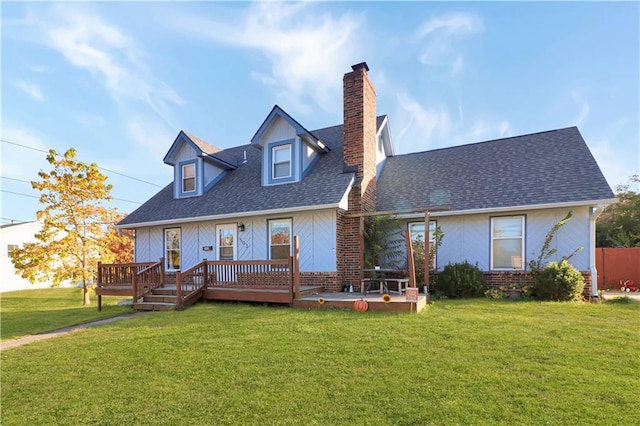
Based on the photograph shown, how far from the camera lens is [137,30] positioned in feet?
35.5

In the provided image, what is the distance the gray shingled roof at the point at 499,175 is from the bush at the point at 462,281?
2034mm

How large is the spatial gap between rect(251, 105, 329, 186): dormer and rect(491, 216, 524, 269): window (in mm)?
6842

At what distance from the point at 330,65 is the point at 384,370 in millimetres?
12121

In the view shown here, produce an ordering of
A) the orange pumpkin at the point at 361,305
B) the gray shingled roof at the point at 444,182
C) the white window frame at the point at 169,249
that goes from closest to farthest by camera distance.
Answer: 1. the orange pumpkin at the point at 361,305
2. the gray shingled roof at the point at 444,182
3. the white window frame at the point at 169,249

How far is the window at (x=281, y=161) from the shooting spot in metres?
12.5

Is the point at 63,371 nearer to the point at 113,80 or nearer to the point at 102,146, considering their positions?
the point at 113,80

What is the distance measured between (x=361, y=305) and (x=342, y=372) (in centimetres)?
356

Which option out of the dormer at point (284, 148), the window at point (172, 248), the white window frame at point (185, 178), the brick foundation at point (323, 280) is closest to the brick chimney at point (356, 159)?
the brick foundation at point (323, 280)

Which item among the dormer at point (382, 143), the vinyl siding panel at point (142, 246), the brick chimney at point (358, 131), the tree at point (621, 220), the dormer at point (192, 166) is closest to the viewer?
the brick chimney at point (358, 131)

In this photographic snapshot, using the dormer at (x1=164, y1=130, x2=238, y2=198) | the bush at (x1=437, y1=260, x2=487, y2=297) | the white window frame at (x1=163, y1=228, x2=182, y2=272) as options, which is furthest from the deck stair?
the bush at (x1=437, y1=260, x2=487, y2=297)

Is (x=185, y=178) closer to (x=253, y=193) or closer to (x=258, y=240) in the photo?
(x=253, y=193)

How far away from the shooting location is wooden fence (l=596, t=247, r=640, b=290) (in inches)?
536

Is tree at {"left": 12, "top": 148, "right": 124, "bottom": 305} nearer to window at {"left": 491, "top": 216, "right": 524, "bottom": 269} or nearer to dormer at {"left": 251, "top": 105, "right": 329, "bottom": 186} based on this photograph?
dormer at {"left": 251, "top": 105, "right": 329, "bottom": 186}

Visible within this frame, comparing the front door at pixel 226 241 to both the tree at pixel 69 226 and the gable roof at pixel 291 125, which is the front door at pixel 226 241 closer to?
the gable roof at pixel 291 125
